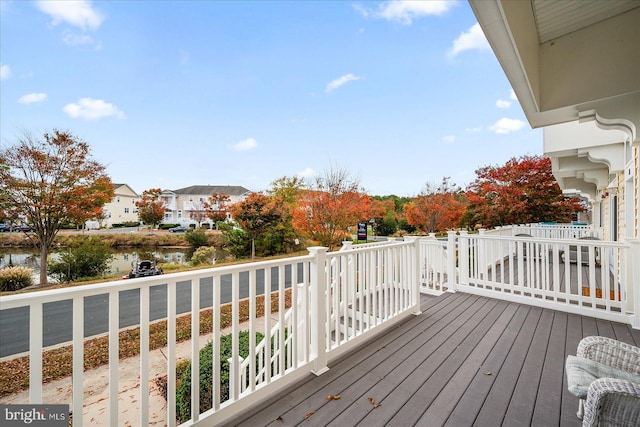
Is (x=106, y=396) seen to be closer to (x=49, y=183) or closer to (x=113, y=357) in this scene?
(x=113, y=357)

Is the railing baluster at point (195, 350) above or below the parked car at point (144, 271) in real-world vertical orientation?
above

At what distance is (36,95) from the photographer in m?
13.1

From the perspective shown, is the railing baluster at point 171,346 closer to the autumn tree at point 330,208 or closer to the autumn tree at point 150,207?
the autumn tree at point 330,208

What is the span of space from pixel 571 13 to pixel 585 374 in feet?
9.99

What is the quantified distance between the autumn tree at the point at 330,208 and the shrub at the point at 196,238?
9.79 m

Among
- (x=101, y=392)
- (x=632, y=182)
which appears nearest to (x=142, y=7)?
(x=101, y=392)

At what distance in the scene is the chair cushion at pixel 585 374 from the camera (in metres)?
1.38

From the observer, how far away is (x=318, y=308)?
2.29 m

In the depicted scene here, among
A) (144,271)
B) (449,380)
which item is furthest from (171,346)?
(144,271)

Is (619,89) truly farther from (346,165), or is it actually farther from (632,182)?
(346,165)

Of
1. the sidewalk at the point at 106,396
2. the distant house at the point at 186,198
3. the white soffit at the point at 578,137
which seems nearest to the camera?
the sidewalk at the point at 106,396

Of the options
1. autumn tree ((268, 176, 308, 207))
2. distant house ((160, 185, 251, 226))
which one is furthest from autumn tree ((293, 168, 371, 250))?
distant house ((160, 185, 251, 226))

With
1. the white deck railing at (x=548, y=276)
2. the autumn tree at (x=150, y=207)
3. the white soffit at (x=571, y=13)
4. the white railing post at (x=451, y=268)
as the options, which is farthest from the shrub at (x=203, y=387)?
the autumn tree at (x=150, y=207)

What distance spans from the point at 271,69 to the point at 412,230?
1801cm
